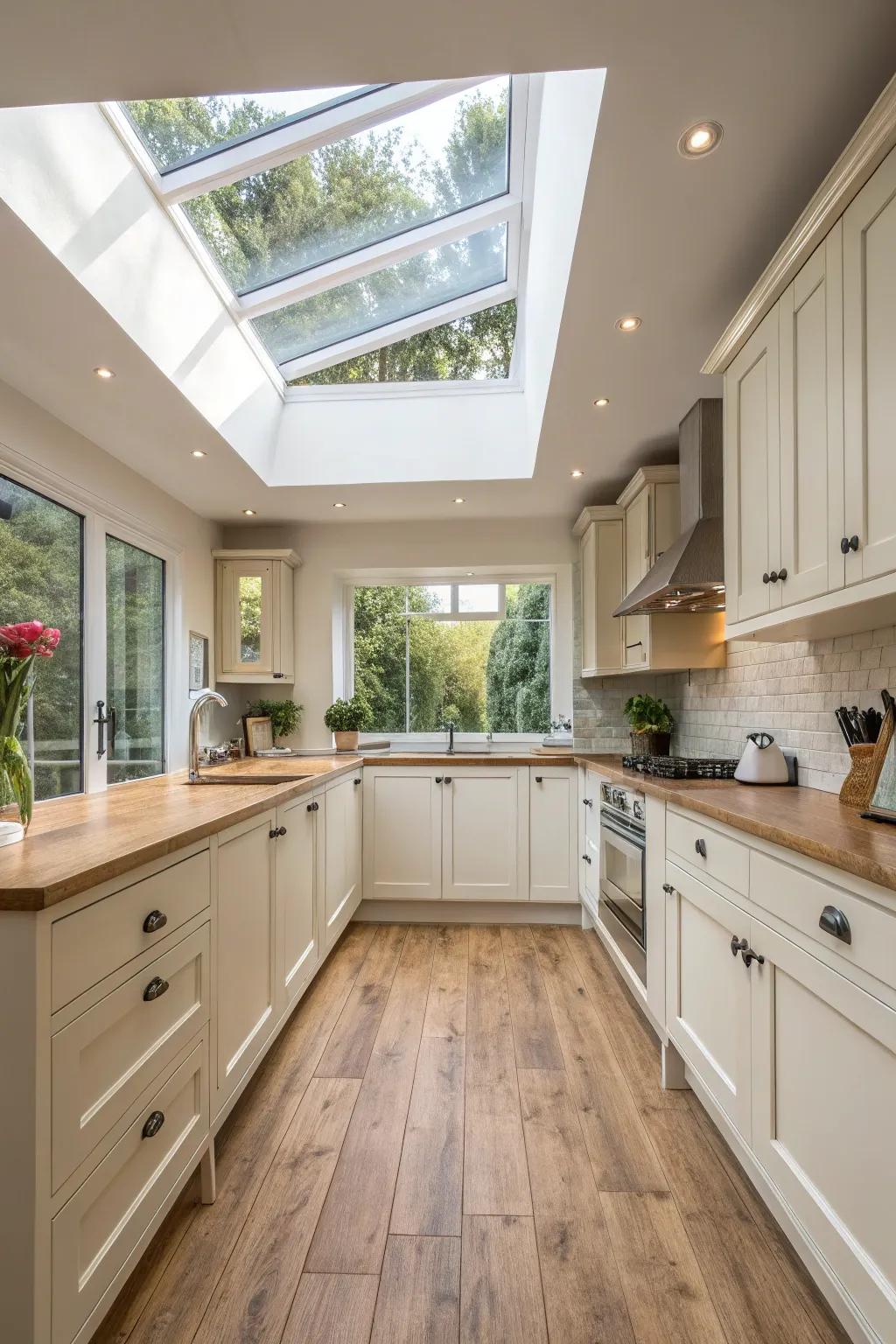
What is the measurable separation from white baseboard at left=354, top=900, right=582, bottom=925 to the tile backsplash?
0.96 metres

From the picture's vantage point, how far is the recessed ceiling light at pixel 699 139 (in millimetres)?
1366

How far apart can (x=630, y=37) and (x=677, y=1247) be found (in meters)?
2.37

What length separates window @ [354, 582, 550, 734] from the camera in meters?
4.38

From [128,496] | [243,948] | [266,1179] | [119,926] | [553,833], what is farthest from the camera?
[553,833]

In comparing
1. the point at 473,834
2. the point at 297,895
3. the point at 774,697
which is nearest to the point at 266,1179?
the point at 297,895

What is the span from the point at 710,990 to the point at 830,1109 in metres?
0.60

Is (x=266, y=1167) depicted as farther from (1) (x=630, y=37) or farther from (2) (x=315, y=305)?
(2) (x=315, y=305)

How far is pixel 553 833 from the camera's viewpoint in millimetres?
3648

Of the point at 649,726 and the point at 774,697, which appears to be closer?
the point at 774,697

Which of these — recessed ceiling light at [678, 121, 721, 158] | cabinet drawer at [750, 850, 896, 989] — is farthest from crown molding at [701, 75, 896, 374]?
cabinet drawer at [750, 850, 896, 989]

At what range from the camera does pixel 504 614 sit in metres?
4.43

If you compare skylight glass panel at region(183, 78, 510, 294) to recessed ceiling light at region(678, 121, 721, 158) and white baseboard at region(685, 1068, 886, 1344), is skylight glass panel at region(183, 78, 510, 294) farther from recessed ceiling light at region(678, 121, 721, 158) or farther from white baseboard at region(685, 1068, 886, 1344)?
white baseboard at region(685, 1068, 886, 1344)

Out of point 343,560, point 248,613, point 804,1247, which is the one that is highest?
point 343,560

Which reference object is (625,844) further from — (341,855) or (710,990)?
(341,855)
